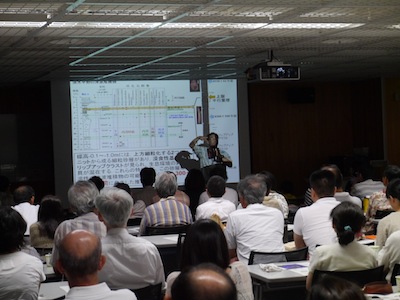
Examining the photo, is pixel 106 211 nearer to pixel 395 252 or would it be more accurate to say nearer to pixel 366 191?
A: pixel 395 252

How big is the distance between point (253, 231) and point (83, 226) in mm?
1287

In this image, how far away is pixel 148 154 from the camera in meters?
14.1

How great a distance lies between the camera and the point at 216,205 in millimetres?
7742

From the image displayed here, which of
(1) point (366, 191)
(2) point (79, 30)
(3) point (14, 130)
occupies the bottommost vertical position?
(1) point (366, 191)

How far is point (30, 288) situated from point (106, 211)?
742 millimetres

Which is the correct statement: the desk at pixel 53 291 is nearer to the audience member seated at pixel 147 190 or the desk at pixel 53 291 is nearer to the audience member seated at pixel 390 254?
the audience member seated at pixel 390 254

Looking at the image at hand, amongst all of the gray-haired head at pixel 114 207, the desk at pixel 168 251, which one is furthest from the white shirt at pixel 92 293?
the desk at pixel 168 251

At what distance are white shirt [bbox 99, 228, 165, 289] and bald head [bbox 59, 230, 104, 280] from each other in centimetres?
119

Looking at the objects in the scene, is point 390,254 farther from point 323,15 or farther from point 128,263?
point 323,15

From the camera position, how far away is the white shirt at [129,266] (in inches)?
178

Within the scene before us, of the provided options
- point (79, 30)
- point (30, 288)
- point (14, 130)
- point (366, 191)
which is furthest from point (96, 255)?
point (14, 130)

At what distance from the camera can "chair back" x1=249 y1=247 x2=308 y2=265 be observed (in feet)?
17.9

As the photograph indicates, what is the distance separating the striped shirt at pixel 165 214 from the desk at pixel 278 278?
2.25 meters

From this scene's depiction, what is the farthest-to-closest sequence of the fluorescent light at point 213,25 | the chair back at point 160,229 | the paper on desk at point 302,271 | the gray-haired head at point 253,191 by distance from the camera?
the fluorescent light at point 213,25 < the chair back at point 160,229 < the gray-haired head at point 253,191 < the paper on desk at point 302,271
